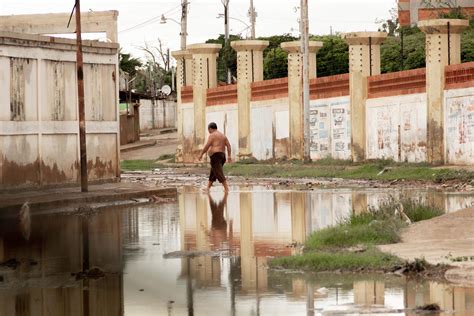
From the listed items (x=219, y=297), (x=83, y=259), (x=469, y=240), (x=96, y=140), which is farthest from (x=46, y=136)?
(x=219, y=297)

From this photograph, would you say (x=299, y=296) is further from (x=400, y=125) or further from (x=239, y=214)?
(x=400, y=125)

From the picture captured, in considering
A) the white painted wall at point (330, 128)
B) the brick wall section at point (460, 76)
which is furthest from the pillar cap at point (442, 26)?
the white painted wall at point (330, 128)

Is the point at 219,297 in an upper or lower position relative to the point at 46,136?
lower

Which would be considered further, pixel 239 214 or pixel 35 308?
pixel 239 214

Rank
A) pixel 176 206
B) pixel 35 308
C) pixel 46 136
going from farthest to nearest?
pixel 46 136
pixel 176 206
pixel 35 308

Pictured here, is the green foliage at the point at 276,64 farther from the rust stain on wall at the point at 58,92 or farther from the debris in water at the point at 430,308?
the debris in water at the point at 430,308

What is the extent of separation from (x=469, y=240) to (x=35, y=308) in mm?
5846

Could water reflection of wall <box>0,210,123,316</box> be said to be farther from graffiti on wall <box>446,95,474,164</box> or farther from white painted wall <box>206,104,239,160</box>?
white painted wall <box>206,104,239,160</box>

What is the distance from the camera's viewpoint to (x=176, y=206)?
86.7 feet

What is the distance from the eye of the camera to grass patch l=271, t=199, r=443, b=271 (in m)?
14.1

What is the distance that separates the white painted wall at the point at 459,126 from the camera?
37.8 meters

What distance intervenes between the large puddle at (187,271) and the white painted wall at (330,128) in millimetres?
20311

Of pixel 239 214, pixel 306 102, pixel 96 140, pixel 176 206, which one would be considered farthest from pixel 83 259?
pixel 306 102

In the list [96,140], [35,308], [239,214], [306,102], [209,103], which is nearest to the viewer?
[35,308]
